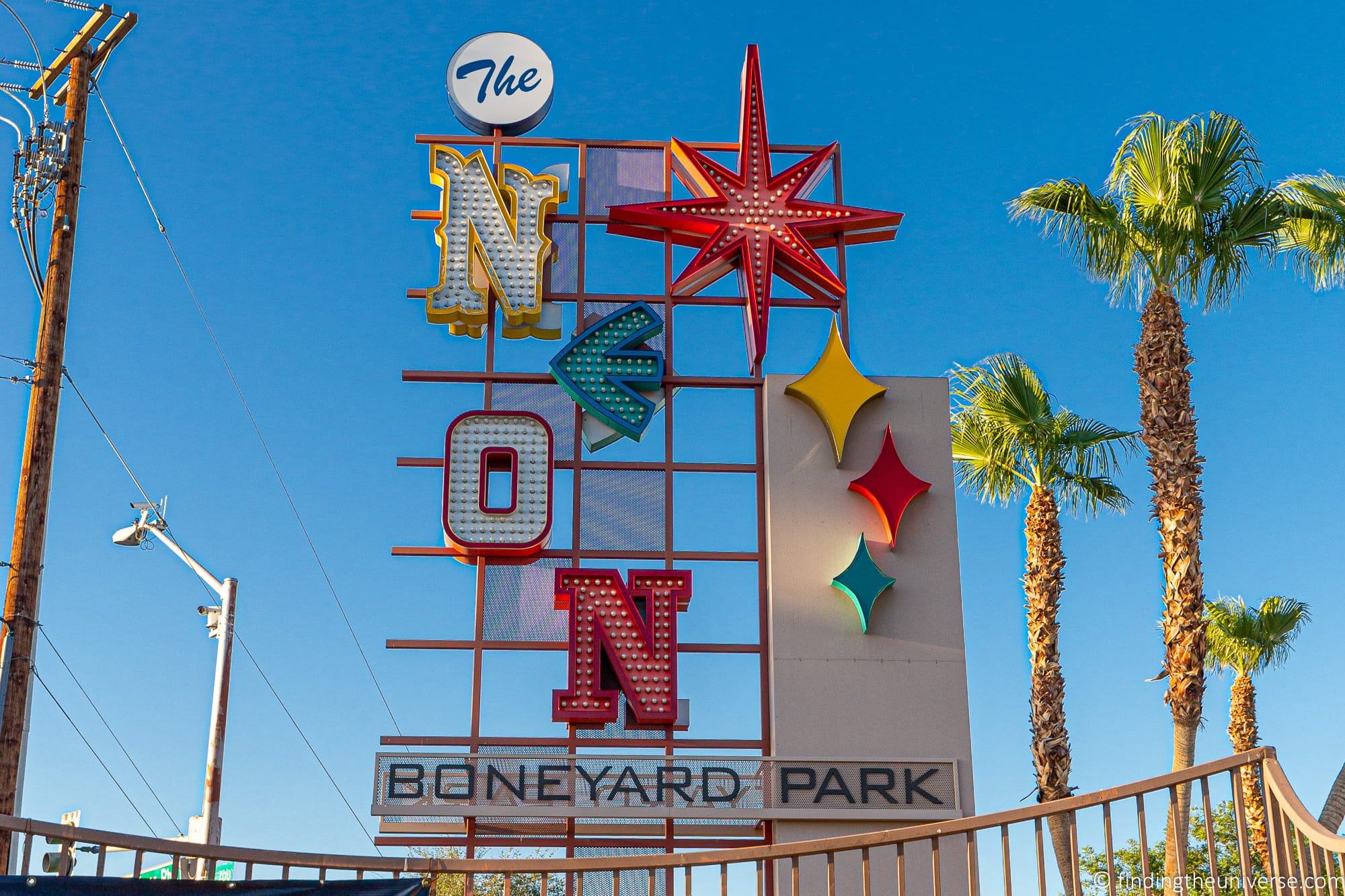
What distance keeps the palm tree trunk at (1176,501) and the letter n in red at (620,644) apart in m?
6.26

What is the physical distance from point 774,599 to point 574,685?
221 centimetres

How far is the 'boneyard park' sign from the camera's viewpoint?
1467cm

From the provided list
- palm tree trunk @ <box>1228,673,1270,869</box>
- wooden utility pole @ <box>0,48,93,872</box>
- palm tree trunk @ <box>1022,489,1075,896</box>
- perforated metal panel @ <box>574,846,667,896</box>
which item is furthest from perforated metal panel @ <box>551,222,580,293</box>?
palm tree trunk @ <box>1228,673,1270,869</box>

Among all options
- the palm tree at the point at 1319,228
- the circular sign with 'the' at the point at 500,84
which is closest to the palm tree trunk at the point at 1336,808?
the palm tree at the point at 1319,228

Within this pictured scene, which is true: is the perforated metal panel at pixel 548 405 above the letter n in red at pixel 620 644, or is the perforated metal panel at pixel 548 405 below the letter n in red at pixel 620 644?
above

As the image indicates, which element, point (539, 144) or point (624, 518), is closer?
point (624, 518)

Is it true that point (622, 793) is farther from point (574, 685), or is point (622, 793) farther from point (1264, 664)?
point (1264, 664)

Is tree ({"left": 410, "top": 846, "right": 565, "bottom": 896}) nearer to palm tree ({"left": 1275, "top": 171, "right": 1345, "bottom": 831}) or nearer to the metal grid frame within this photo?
the metal grid frame

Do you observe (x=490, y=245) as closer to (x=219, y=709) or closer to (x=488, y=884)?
(x=219, y=709)

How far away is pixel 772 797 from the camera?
14.8m

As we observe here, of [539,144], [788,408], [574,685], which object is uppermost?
[539,144]

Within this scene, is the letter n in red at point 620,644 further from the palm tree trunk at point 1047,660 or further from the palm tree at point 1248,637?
the palm tree at point 1248,637

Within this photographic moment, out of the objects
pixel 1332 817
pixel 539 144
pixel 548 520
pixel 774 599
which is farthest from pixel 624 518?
pixel 1332 817

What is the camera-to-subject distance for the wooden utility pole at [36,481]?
1464 centimetres
